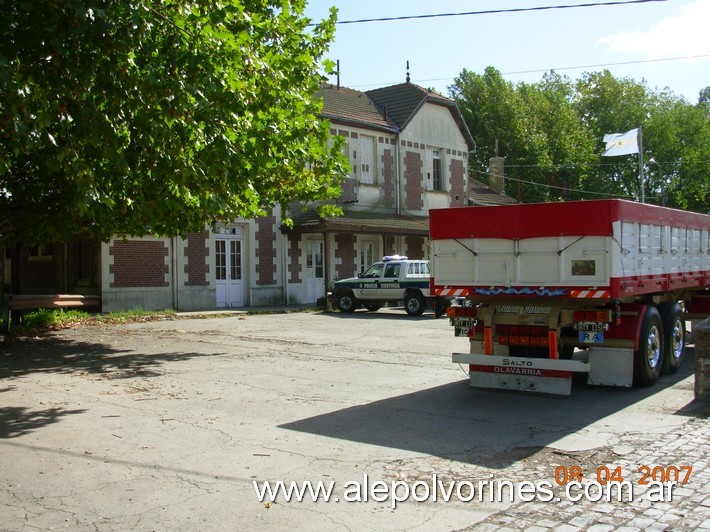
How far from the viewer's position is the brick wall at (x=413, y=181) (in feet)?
108

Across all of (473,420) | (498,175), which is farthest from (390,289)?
(498,175)

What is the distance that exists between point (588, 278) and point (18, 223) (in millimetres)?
11074

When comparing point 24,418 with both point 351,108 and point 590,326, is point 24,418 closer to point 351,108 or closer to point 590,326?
point 590,326

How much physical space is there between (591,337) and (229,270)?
1921cm

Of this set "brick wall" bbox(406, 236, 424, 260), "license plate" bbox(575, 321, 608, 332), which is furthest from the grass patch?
"license plate" bbox(575, 321, 608, 332)

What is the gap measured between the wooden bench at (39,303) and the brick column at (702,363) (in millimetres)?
15025

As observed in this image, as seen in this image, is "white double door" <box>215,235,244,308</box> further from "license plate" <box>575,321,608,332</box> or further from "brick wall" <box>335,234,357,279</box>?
"license plate" <box>575,321,608,332</box>

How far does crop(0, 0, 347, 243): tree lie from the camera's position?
7707 millimetres

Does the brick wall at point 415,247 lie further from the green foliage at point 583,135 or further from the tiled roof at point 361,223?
the green foliage at point 583,135

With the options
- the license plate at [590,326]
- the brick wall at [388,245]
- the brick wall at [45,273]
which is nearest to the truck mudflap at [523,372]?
the license plate at [590,326]

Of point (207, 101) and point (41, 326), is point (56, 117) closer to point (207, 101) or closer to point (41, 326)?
point (207, 101)

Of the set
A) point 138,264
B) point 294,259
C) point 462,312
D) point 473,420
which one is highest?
point 294,259

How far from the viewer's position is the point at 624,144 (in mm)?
40438

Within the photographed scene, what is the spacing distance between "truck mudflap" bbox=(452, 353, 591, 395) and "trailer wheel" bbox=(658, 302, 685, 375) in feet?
8.87
